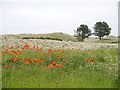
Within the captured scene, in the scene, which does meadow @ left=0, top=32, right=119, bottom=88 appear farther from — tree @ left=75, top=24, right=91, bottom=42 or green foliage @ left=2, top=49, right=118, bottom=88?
tree @ left=75, top=24, right=91, bottom=42

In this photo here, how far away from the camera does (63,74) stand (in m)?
8.74

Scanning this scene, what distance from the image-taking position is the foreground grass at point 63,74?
7.57 metres

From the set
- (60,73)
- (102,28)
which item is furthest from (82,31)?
(60,73)

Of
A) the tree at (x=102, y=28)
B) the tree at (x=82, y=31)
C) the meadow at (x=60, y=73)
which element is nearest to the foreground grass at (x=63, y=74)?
the meadow at (x=60, y=73)

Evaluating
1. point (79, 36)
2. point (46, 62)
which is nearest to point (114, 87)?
point (46, 62)

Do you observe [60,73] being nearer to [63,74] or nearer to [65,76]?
[63,74]

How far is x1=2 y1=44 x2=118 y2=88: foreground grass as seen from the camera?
7570 millimetres

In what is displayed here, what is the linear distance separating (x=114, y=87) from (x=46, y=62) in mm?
3743

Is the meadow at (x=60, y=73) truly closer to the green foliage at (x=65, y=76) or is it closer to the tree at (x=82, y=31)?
the green foliage at (x=65, y=76)

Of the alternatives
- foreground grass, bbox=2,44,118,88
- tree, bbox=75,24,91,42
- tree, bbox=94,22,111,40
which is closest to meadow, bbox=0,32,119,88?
foreground grass, bbox=2,44,118,88

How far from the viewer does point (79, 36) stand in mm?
44125

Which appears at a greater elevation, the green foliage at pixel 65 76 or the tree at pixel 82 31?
the tree at pixel 82 31

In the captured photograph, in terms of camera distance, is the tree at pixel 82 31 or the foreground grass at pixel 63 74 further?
the tree at pixel 82 31

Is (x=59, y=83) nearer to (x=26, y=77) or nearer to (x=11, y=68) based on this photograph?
(x=26, y=77)
